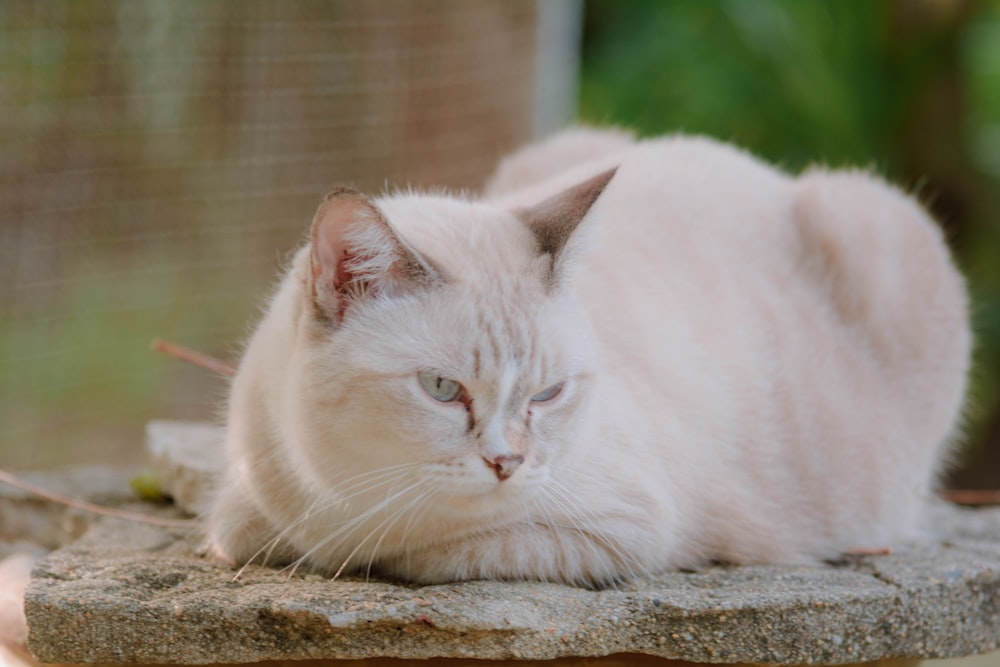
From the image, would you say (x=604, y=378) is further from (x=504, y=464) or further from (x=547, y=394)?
(x=504, y=464)

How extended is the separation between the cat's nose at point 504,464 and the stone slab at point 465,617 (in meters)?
0.27

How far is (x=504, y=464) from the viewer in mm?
→ 2258

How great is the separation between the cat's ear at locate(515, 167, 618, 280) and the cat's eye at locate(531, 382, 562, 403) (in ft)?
0.83

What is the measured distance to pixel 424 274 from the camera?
2.35m

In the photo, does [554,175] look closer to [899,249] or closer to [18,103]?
[899,249]

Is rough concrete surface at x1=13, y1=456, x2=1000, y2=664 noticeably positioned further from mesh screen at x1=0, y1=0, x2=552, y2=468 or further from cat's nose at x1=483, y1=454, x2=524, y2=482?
mesh screen at x1=0, y1=0, x2=552, y2=468

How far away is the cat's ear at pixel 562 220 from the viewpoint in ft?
8.16

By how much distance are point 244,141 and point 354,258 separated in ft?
12.1

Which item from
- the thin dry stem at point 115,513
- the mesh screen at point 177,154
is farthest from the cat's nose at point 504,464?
the mesh screen at point 177,154

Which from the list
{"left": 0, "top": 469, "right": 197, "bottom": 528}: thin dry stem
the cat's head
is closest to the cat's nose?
the cat's head

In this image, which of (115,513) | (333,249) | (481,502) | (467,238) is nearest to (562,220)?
(467,238)

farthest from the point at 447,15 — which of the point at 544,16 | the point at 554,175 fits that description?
the point at 554,175

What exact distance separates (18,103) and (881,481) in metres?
4.04

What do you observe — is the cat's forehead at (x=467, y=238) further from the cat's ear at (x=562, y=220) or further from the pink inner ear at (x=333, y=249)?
the pink inner ear at (x=333, y=249)
